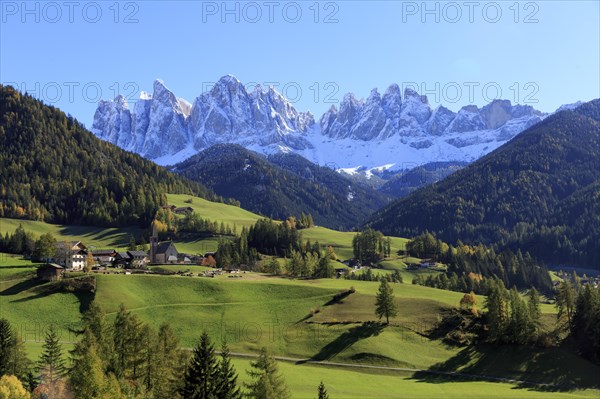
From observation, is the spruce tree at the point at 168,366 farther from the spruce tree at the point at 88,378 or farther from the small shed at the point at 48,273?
the small shed at the point at 48,273

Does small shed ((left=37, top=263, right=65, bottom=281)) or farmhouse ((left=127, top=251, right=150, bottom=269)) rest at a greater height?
farmhouse ((left=127, top=251, right=150, bottom=269))

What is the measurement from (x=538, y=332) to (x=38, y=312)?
330 feet

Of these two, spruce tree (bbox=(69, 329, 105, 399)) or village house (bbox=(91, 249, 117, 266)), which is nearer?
spruce tree (bbox=(69, 329, 105, 399))

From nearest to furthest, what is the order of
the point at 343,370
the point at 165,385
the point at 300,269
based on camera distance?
the point at 165,385 < the point at 343,370 < the point at 300,269

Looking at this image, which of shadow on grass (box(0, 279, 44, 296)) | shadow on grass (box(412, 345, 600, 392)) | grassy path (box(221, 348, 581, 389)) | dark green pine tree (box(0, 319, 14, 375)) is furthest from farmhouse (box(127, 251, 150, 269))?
shadow on grass (box(412, 345, 600, 392))

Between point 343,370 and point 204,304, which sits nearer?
point 343,370

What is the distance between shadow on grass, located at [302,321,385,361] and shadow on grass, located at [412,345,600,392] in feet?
50.7

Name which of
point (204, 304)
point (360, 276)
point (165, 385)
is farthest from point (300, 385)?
point (360, 276)

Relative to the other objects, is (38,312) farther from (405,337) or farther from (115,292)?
(405,337)

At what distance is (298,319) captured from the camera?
124 m

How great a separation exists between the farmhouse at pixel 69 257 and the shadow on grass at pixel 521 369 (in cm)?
9576

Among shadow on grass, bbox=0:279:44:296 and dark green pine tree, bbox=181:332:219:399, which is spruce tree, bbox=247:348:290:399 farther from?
shadow on grass, bbox=0:279:44:296

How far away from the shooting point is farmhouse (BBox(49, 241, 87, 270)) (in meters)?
152

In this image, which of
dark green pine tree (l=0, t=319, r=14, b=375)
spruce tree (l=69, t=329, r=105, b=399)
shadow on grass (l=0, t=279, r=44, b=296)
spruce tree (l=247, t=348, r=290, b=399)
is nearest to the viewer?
spruce tree (l=69, t=329, r=105, b=399)
